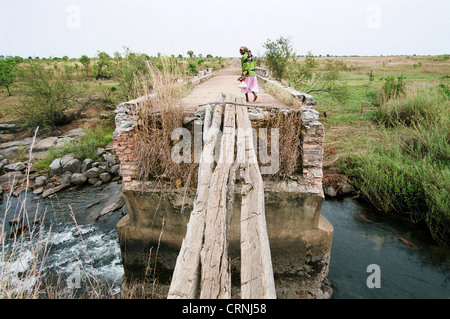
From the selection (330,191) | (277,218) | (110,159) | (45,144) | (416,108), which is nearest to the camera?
(277,218)

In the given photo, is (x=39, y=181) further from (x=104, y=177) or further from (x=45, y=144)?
(x=45, y=144)

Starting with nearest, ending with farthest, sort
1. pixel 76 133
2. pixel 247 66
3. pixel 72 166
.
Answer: pixel 247 66
pixel 72 166
pixel 76 133

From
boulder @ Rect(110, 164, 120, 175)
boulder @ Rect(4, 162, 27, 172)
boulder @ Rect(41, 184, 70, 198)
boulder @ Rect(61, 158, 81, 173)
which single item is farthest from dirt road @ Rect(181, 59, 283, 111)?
boulder @ Rect(4, 162, 27, 172)

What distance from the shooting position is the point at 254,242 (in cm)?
201

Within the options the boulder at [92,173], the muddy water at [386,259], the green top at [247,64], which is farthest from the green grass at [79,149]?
the muddy water at [386,259]

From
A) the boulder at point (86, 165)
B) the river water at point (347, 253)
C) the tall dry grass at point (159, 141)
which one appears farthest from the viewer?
the boulder at point (86, 165)

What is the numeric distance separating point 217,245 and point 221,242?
0.04m

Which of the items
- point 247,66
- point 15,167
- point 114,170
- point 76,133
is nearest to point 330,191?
point 247,66

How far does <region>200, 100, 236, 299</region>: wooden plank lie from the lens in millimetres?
1759

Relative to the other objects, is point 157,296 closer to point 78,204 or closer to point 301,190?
point 301,190

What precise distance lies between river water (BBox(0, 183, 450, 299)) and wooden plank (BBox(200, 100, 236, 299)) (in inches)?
105

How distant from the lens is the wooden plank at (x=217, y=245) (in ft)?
5.77

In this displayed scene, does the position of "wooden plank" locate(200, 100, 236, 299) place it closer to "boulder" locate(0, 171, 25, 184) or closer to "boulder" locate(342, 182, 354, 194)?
"boulder" locate(342, 182, 354, 194)

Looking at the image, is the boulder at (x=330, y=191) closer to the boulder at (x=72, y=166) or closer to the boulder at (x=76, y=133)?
the boulder at (x=72, y=166)
